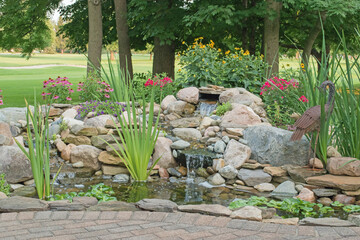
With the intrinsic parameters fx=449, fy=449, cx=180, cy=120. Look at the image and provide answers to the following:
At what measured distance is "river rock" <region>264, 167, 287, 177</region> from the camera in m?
6.04

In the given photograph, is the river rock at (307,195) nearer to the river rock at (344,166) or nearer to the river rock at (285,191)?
the river rock at (285,191)

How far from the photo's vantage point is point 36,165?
14.9 feet

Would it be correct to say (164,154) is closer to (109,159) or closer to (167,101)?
(109,159)

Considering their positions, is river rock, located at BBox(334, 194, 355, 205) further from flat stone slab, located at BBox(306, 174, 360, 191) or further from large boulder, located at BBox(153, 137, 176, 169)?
large boulder, located at BBox(153, 137, 176, 169)

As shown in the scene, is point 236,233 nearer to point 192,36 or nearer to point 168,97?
point 168,97

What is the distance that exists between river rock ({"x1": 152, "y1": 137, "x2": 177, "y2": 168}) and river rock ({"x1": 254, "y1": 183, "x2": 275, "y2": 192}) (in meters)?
1.40

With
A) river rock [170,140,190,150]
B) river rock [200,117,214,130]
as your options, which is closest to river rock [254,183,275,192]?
river rock [170,140,190,150]

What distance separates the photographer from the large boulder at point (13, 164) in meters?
5.59

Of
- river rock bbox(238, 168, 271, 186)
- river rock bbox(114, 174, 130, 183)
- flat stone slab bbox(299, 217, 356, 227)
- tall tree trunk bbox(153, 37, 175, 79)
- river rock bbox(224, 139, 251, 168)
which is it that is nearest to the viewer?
flat stone slab bbox(299, 217, 356, 227)

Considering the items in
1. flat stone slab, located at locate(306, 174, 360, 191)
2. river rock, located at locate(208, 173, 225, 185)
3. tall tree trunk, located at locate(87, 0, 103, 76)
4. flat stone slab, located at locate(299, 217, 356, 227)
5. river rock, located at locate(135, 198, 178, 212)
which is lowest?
river rock, located at locate(208, 173, 225, 185)

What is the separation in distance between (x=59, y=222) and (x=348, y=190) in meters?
3.49

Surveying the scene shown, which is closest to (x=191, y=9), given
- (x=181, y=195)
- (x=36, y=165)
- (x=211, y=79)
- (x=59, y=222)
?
(x=211, y=79)

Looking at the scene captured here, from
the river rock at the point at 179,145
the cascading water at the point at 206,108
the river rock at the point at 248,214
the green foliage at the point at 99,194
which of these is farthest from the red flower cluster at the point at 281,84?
the river rock at the point at 248,214

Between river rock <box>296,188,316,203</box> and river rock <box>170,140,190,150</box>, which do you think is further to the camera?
river rock <box>170,140,190,150</box>
